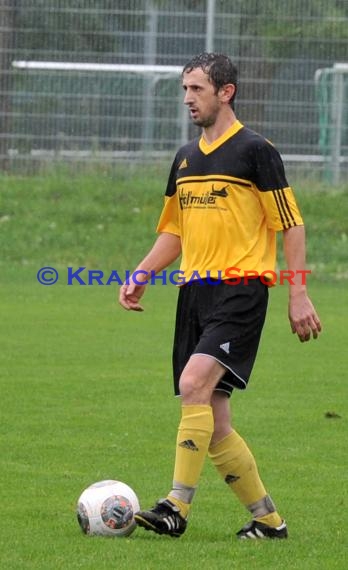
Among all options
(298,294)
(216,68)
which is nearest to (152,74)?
(216,68)

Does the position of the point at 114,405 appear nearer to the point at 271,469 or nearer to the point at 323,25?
the point at 271,469

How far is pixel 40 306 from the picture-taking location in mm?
15219

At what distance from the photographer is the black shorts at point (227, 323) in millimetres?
6113

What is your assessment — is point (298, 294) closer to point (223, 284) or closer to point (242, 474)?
point (223, 284)

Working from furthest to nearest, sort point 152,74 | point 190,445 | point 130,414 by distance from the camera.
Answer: point 152,74 → point 130,414 → point 190,445

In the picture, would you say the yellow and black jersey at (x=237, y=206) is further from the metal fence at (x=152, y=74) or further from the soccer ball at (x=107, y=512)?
the metal fence at (x=152, y=74)

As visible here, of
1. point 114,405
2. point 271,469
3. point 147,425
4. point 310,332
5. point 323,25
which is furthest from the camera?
point 323,25

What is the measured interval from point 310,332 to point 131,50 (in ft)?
46.3

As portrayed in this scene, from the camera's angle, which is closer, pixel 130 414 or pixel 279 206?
pixel 279 206

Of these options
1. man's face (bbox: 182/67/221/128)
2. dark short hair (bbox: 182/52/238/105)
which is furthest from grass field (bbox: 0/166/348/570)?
dark short hair (bbox: 182/52/238/105)

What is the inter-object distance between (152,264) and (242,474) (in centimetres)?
106

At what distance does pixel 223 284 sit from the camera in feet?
20.4

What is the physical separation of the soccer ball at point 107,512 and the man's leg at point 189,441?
0.16 metres

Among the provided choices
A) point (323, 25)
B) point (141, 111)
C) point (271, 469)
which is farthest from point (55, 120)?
point (271, 469)
